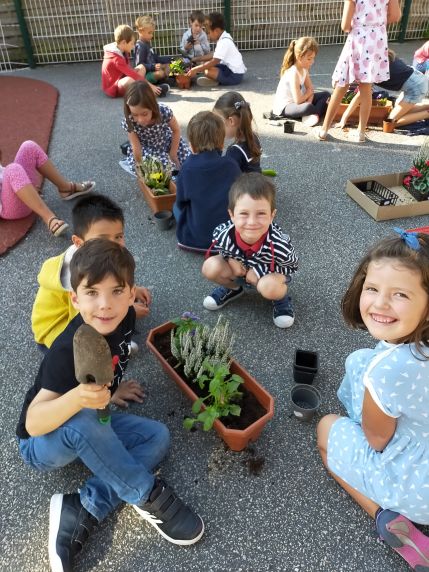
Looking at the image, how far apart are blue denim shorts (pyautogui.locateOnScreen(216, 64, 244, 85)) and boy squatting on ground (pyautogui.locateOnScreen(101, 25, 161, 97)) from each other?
1100mm

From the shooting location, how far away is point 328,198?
406 cm

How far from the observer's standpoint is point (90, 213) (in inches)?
89.8

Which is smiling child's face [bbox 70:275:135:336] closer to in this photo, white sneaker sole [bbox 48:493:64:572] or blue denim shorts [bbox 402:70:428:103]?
white sneaker sole [bbox 48:493:64:572]

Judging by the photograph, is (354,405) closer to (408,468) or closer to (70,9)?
(408,468)

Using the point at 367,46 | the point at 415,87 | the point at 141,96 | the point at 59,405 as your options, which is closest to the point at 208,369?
the point at 59,405

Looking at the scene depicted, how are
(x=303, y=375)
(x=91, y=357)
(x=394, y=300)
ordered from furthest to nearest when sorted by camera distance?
(x=303, y=375)
(x=394, y=300)
(x=91, y=357)

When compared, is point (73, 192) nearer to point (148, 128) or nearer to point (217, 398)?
point (148, 128)

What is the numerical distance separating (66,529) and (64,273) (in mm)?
1075

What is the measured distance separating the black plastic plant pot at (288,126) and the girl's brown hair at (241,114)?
1.84 metres

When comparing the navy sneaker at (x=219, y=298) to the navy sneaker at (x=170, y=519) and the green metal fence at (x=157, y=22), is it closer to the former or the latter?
the navy sneaker at (x=170, y=519)

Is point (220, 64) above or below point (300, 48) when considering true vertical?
below

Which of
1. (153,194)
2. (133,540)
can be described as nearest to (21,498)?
(133,540)

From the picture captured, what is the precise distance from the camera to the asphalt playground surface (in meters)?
1.73

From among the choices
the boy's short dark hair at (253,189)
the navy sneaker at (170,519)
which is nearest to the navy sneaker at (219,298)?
the boy's short dark hair at (253,189)
